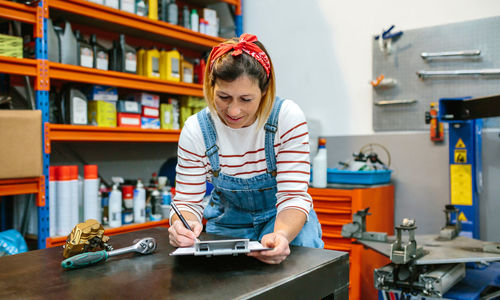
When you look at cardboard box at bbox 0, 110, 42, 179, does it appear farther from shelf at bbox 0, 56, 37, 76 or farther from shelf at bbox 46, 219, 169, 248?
shelf at bbox 46, 219, 169, 248

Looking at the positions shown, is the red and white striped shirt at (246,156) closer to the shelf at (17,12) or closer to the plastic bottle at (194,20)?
the shelf at (17,12)

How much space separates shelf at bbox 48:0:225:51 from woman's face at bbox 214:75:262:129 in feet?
4.71

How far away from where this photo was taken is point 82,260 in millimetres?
781

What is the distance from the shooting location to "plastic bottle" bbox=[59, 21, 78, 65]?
211 cm

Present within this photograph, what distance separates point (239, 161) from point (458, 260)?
87 cm

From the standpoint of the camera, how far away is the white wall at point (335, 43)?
244 cm

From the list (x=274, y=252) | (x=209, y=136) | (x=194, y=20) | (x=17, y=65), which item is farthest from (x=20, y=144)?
(x=194, y=20)

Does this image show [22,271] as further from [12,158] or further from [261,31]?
[261,31]

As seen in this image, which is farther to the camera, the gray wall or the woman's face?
the gray wall

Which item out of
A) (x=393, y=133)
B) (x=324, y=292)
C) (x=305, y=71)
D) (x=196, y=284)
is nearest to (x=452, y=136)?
(x=393, y=133)

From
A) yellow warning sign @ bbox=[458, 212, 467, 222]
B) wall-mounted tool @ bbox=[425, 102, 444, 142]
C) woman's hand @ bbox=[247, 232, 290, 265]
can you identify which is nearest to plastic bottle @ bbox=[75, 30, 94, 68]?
woman's hand @ bbox=[247, 232, 290, 265]

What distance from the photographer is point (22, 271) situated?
2.51ft

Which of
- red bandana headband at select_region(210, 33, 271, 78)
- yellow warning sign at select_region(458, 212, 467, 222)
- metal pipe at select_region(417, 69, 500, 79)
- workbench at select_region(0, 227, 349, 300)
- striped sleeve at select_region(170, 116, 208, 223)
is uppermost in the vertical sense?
metal pipe at select_region(417, 69, 500, 79)

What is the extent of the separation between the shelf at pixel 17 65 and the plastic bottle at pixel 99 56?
394mm
